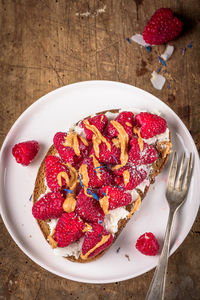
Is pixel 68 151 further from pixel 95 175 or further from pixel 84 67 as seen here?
pixel 84 67

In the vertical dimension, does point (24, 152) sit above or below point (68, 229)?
above

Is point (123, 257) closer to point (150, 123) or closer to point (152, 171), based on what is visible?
point (152, 171)

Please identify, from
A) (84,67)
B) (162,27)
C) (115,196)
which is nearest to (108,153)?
(115,196)

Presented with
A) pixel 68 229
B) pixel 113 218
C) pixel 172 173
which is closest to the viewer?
pixel 68 229

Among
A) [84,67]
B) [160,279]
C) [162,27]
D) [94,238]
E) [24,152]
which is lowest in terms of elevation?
[160,279]

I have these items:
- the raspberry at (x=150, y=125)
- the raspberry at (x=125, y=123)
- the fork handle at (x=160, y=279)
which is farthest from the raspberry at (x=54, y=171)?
the fork handle at (x=160, y=279)

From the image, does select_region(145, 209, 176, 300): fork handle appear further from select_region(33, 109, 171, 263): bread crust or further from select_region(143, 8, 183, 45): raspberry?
select_region(143, 8, 183, 45): raspberry

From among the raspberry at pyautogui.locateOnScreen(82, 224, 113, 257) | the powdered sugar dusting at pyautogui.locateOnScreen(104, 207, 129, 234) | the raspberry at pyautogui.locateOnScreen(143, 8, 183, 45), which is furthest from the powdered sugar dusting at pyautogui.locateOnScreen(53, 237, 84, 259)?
the raspberry at pyautogui.locateOnScreen(143, 8, 183, 45)
